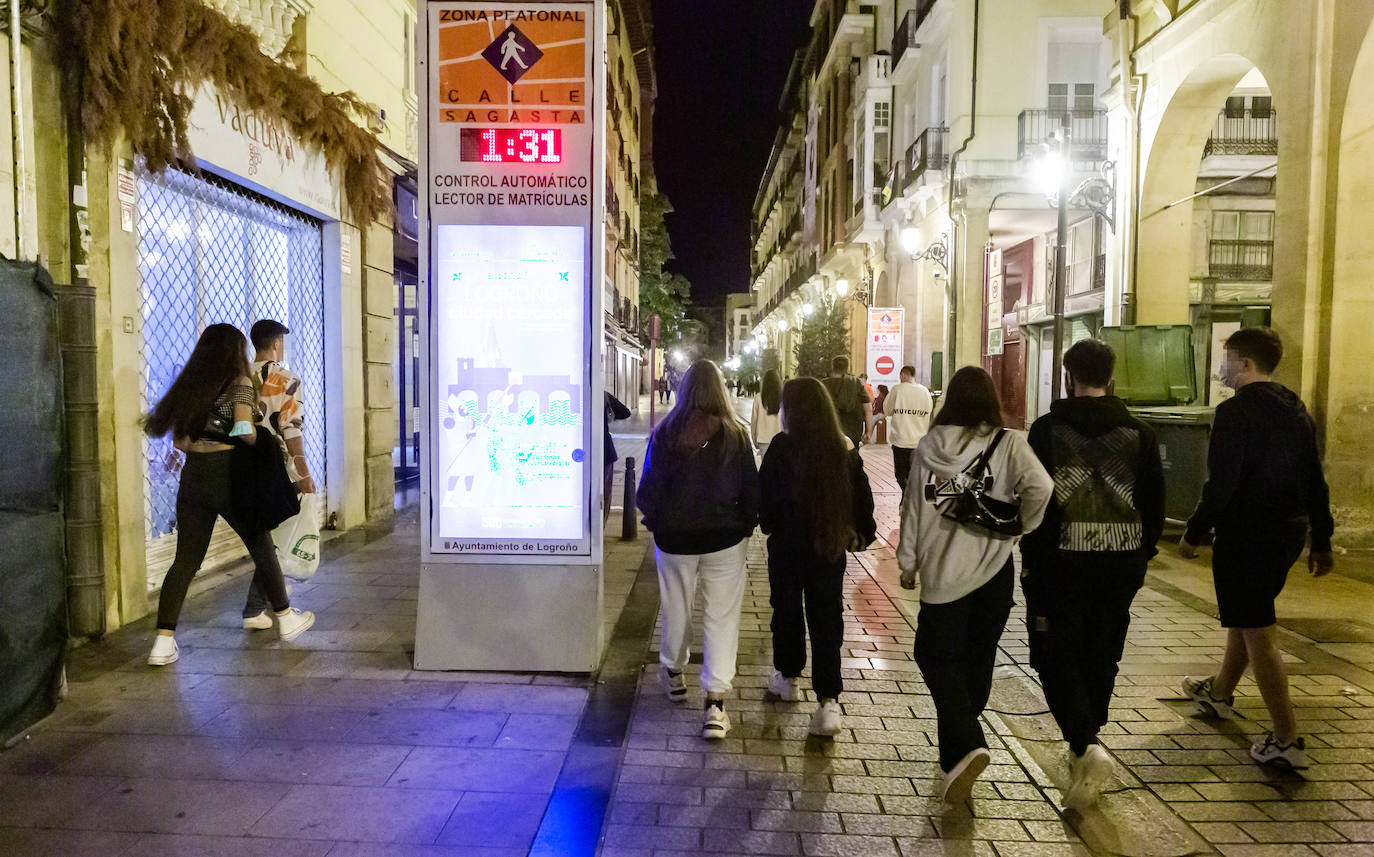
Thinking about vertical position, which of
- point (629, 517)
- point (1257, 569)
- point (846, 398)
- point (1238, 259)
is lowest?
point (629, 517)

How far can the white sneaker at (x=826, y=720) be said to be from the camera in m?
4.29

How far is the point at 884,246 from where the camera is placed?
29.9m

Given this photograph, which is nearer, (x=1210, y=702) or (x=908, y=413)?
(x=1210, y=702)

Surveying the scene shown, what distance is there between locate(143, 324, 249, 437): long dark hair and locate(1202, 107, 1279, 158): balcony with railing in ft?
61.6

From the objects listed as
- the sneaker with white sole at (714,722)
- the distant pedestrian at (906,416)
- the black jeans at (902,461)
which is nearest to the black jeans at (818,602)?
the sneaker with white sole at (714,722)

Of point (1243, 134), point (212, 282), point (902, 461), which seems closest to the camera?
point (212, 282)

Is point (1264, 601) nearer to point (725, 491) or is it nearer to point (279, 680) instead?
point (725, 491)

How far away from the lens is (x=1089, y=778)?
141 inches

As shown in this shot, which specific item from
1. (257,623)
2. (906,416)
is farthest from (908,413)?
(257,623)

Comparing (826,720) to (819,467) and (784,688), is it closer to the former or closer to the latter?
(784,688)

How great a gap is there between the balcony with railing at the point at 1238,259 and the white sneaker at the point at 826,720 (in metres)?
18.2

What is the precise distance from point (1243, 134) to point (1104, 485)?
18277 millimetres

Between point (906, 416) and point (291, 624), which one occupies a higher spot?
point (906, 416)

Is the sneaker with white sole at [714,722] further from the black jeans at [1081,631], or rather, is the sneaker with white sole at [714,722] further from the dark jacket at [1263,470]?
the dark jacket at [1263,470]
